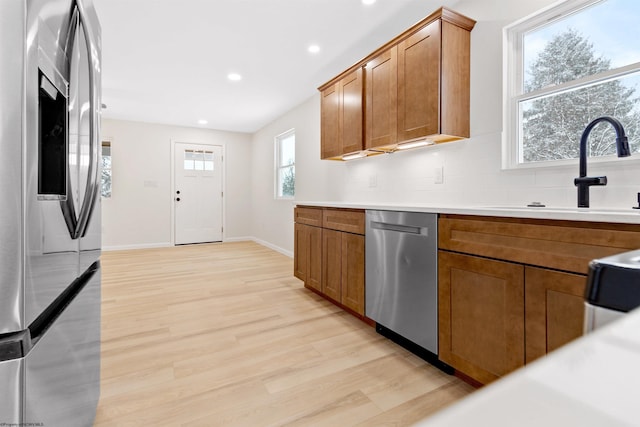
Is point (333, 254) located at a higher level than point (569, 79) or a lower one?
lower

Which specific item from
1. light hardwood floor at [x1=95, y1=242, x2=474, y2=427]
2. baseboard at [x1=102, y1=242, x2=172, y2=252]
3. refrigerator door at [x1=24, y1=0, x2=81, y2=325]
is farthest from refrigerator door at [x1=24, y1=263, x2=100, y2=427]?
baseboard at [x1=102, y1=242, x2=172, y2=252]

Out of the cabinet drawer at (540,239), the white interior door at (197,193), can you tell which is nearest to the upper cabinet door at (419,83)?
the cabinet drawer at (540,239)

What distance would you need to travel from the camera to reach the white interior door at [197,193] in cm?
628

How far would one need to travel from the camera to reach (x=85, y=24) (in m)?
1.09

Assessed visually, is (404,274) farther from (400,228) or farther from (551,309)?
(551,309)

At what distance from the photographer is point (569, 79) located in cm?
184

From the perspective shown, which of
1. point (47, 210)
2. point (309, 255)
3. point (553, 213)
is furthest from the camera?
point (309, 255)

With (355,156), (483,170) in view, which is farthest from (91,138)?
(355,156)

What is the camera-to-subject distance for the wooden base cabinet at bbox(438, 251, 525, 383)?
1.38 metres

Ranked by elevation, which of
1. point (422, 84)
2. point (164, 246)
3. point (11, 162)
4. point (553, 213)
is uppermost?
point (422, 84)

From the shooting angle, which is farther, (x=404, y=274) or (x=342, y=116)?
(x=342, y=116)

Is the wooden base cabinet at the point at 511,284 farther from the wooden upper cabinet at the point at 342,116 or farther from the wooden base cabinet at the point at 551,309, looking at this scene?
the wooden upper cabinet at the point at 342,116

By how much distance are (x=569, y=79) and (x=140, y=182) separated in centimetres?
645

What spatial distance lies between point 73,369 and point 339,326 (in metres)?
1.70
